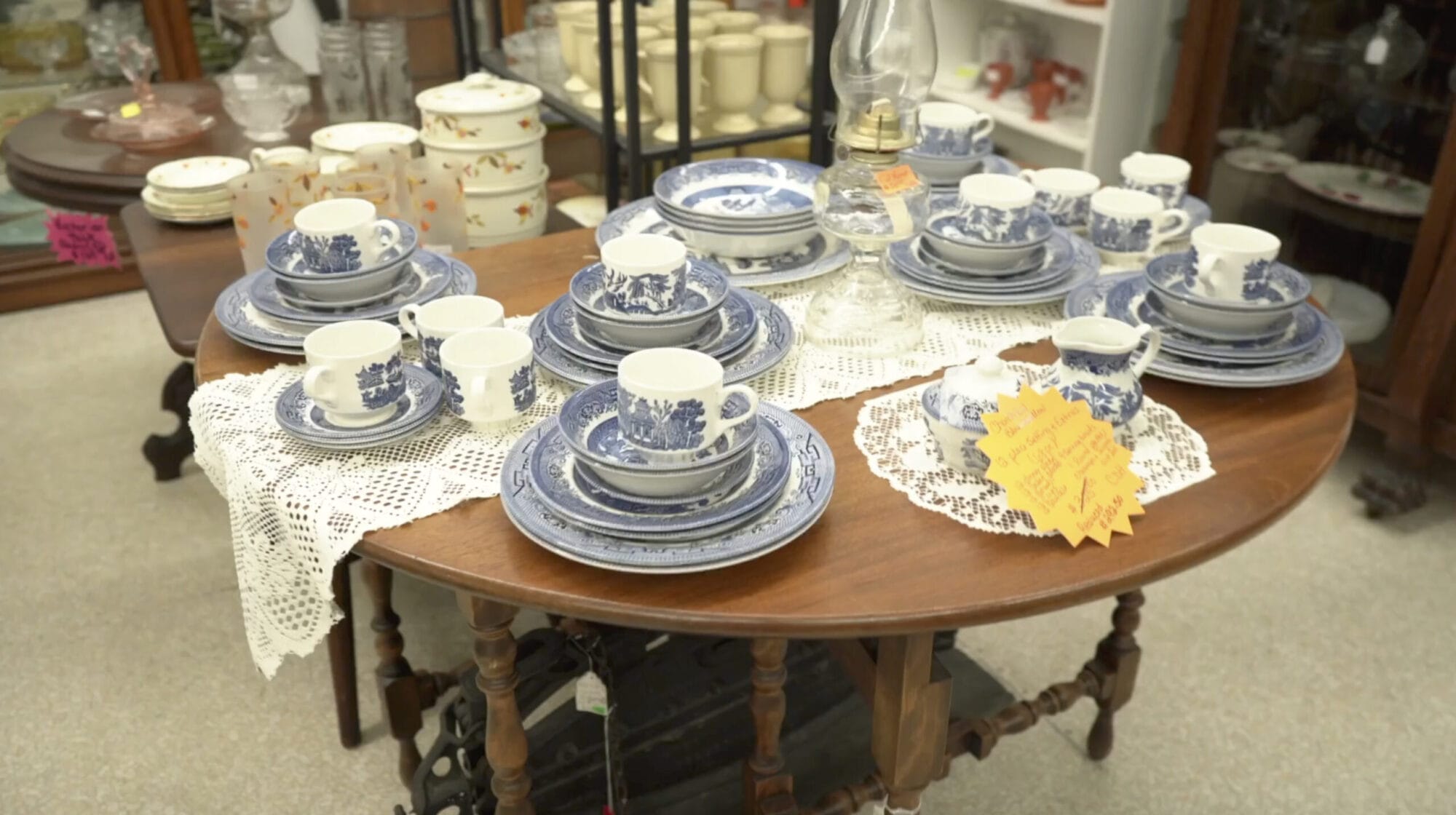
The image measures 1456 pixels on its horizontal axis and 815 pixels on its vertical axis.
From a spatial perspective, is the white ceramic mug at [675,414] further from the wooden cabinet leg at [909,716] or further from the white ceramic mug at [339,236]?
the white ceramic mug at [339,236]

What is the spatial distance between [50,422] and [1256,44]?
2.72 metres

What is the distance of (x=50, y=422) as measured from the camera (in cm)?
264

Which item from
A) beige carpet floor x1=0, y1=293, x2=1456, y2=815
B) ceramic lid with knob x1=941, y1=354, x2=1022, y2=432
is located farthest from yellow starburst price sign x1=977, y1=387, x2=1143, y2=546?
beige carpet floor x1=0, y1=293, x2=1456, y2=815

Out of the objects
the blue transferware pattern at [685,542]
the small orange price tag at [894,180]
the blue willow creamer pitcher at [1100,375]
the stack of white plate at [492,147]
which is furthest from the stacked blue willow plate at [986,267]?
the stack of white plate at [492,147]

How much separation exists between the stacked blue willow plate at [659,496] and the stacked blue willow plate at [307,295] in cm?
37

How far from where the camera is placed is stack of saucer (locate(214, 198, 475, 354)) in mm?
1277

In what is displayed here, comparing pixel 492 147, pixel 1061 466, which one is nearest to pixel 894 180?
pixel 1061 466

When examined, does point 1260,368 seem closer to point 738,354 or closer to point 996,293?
point 996,293

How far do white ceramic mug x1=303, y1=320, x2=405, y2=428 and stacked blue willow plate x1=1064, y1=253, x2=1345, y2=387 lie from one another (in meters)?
0.72

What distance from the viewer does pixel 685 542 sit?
945 millimetres

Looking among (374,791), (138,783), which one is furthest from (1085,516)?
(138,783)

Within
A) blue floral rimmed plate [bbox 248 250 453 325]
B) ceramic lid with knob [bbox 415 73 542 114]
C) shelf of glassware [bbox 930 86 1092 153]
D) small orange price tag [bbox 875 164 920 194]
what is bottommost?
shelf of glassware [bbox 930 86 1092 153]

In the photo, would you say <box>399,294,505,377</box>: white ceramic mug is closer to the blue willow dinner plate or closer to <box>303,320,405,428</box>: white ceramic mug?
<box>303,320,405,428</box>: white ceramic mug

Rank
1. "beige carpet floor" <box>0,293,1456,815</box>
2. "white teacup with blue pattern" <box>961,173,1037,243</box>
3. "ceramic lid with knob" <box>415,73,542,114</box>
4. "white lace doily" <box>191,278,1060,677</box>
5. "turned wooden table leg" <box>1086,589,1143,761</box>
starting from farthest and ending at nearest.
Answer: "ceramic lid with knob" <box>415,73,542,114</box>
"beige carpet floor" <box>0,293,1456,815</box>
"turned wooden table leg" <box>1086,589,1143,761</box>
"white teacup with blue pattern" <box>961,173,1037,243</box>
"white lace doily" <box>191,278,1060,677</box>
